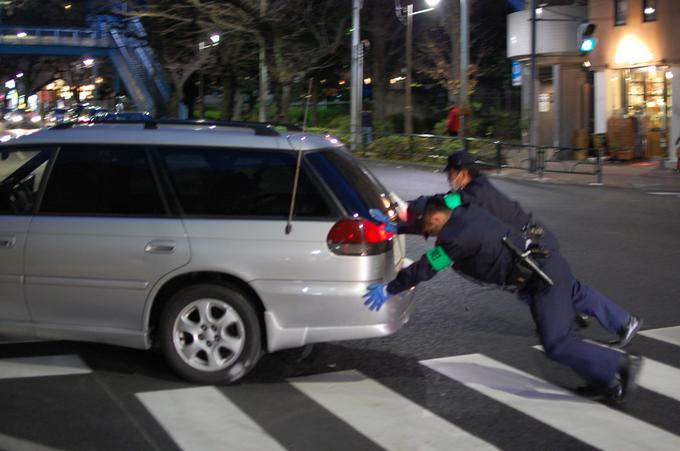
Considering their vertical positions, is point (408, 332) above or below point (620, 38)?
below

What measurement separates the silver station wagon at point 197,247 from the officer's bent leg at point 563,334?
3.18 ft

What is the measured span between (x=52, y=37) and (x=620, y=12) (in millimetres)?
47928

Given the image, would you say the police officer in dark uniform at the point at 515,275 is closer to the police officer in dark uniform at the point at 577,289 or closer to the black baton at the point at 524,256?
the black baton at the point at 524,256

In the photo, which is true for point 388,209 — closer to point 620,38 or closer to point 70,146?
point 70,146

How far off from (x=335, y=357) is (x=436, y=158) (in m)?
20.8

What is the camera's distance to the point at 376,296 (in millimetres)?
5613

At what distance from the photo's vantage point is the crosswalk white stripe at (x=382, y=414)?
5.01 m

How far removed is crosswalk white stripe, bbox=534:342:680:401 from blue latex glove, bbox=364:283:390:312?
1709 millimetres

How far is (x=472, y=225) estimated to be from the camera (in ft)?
17.6

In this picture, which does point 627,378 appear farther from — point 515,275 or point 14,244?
point 14,244

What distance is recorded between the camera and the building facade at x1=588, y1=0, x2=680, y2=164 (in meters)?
25.1

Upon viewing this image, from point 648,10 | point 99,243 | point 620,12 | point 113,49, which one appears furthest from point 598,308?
point 113,49

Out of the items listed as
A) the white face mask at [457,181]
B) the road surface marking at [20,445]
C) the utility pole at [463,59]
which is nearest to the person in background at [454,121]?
the utility pole at [463,59]

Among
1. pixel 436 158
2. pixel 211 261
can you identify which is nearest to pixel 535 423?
pixel 211 261
